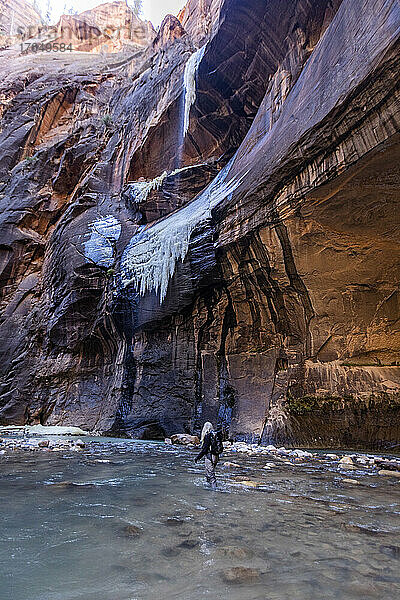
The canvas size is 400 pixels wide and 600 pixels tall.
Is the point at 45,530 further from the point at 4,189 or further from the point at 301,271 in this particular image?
the point at 4,189

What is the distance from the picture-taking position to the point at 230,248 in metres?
11.9

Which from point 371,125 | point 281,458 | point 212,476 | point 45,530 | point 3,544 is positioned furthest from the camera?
point 281,458

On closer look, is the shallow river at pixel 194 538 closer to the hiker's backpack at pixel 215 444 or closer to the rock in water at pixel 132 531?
the rock in water at pixel 132 531

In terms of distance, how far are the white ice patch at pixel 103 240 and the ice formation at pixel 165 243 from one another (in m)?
1.54

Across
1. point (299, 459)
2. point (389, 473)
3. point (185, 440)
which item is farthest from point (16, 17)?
point (389, 473)

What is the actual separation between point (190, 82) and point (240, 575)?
2023 centimetres

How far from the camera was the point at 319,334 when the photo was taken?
11172 millimetres

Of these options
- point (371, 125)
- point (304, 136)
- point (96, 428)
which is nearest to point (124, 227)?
point (96, 428)

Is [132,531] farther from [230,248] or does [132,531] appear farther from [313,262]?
[230,248]

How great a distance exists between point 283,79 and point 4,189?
22.7 metres

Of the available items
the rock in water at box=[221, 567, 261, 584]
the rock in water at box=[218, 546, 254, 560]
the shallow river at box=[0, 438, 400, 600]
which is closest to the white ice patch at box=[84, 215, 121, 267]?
the shallow river at box=[0, 438, 400, 600]

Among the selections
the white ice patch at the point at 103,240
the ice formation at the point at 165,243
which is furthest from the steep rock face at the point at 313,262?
the white ice patch at the point at 103,240

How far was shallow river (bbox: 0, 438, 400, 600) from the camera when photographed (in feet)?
6.56

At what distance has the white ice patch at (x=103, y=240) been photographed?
1858cm
